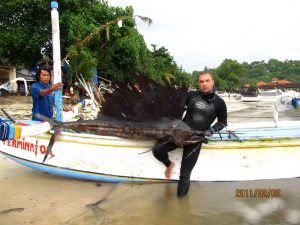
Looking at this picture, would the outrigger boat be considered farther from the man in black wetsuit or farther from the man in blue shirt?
the man in blue shirt

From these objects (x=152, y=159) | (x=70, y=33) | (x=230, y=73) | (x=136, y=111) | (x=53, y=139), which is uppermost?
(x=230, y=73)

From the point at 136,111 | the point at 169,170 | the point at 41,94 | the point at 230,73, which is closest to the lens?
the point at 136,111

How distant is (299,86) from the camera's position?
2362 inches

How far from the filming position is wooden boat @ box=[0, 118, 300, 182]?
15.0 ft

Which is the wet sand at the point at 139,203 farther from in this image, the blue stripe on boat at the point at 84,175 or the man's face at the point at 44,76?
the man's face at the point at 44,76

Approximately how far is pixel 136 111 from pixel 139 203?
1.16 metres

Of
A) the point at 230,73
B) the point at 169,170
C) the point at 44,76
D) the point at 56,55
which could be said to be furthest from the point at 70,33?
the point at 230,73

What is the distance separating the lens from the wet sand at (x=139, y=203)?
3.87 m

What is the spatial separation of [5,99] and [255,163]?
60.1 ft

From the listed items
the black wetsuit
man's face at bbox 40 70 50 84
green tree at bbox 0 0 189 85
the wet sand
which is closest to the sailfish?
the black wetsuit

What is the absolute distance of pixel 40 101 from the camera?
5148mm

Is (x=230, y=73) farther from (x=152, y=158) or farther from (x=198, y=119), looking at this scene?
(x=198, y=119)
